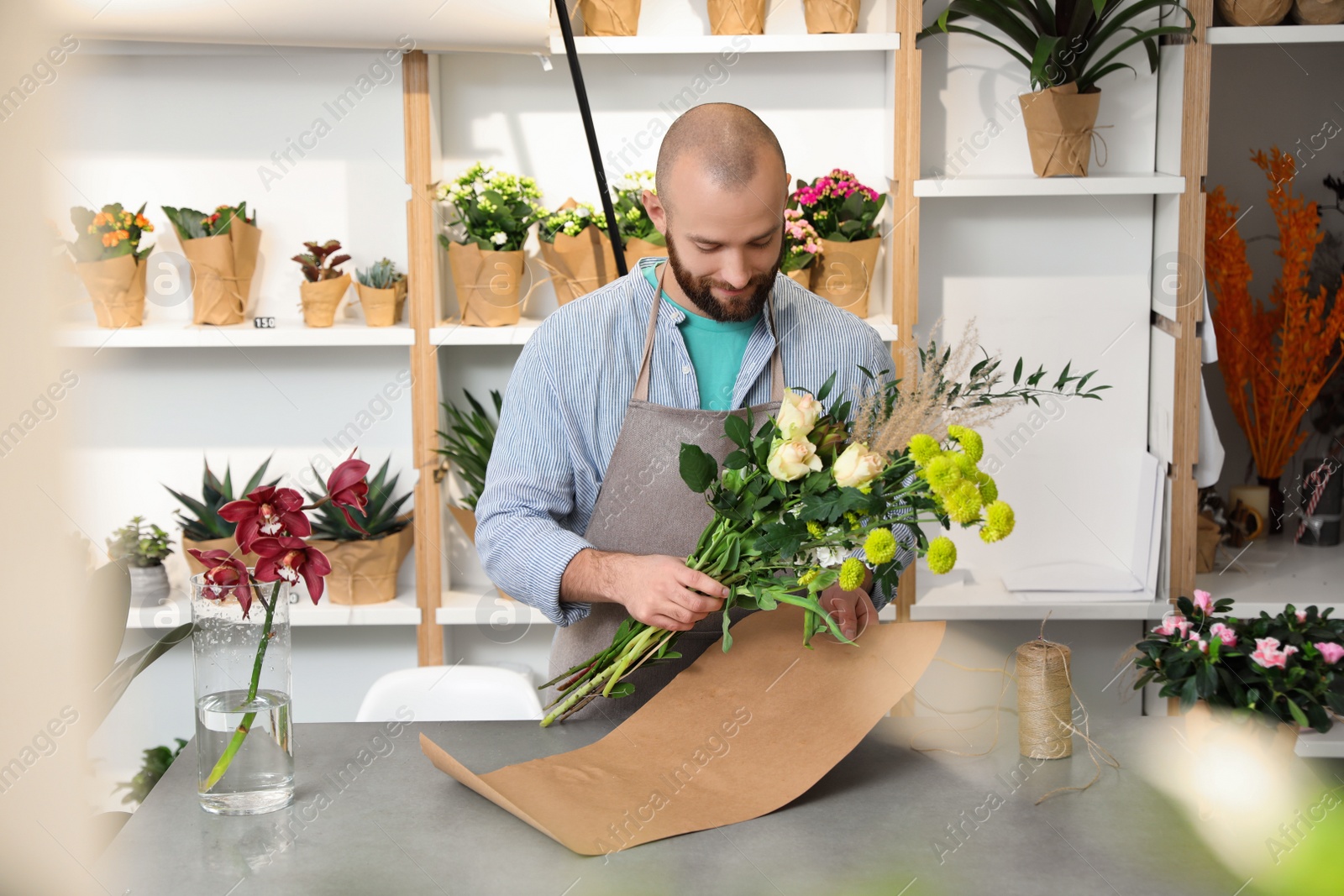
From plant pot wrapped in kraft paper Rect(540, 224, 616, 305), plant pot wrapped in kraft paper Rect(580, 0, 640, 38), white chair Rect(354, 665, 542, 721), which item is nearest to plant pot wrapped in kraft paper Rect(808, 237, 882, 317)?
Result: plant pot wrapped in kraft paper Rect(540, 224, 616, 305)

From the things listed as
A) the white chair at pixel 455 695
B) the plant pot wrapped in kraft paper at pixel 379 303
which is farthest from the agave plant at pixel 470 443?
the white chair at pixel 455 695

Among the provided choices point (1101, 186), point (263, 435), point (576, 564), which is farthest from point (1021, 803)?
point (263, 435)

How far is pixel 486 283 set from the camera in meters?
2.43

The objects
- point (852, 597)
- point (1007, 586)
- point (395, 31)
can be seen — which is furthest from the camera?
point (1007, 586)

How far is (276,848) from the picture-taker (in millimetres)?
1041

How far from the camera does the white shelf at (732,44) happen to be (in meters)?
2.31

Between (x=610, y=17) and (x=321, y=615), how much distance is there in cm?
146

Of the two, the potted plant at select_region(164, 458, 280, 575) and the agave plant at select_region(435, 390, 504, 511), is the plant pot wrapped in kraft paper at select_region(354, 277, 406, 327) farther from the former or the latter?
the potted plant at select_region(164, 458, 280, 575)

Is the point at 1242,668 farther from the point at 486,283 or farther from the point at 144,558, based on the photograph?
the point at 144,558

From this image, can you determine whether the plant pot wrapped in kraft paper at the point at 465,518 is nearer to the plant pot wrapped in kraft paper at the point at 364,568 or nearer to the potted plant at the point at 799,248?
the plant pot wrapped in kraft paper at the point at 364,568

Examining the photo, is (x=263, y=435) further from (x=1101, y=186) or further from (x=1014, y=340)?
(x=1101, y=186)

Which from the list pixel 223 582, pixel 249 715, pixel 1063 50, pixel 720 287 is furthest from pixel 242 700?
pixel 1063 50

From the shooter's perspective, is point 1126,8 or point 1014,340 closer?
point 1126,8

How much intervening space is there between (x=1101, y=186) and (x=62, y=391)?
7.79 ft
